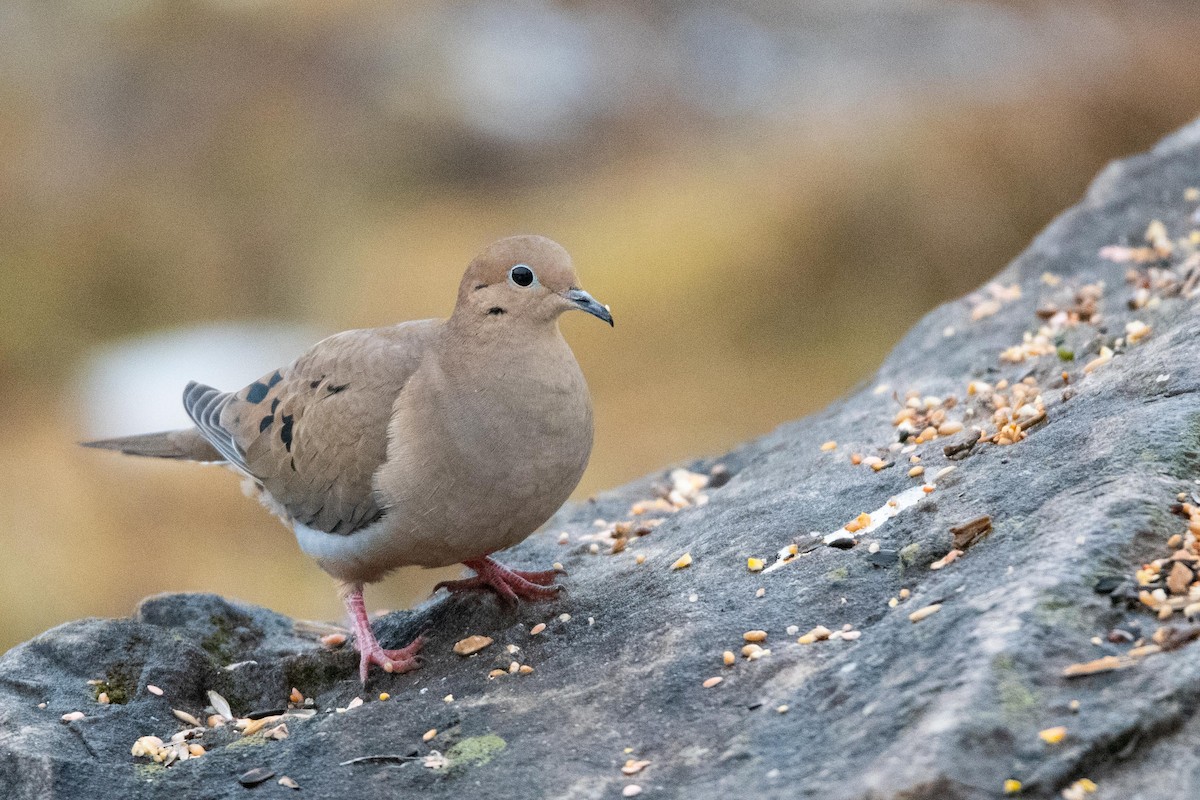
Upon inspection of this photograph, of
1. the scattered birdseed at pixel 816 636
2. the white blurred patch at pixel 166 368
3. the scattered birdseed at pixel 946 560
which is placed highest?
the white blurred patch at pixel 166 368

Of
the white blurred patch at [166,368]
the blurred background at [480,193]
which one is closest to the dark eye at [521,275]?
the blurred background at [480,193]

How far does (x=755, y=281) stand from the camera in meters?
10.5

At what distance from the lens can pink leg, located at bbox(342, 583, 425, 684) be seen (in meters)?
3.82

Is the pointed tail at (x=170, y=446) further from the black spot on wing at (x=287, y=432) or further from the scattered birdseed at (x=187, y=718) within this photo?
the scattered birdseed at (x=187, y=718)

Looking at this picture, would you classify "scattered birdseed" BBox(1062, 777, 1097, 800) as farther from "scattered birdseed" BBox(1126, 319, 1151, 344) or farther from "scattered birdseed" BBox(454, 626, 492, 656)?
"scattered birdseed" BBox(1126, 319, 1151, 344)

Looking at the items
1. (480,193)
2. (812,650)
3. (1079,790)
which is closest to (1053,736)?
(1079,790)

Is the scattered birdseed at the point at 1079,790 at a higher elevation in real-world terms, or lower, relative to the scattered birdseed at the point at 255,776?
lower

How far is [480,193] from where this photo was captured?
11.6 meters

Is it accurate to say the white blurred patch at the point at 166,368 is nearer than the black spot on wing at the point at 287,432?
No

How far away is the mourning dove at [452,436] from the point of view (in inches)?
149

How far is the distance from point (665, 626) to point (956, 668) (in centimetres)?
103

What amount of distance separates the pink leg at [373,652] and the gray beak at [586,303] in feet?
3.68

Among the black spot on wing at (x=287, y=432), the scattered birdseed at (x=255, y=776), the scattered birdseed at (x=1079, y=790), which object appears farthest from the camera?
the black spot on wing at (x=287, y=432)

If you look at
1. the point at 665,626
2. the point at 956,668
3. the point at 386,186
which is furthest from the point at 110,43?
the point at 956,668
